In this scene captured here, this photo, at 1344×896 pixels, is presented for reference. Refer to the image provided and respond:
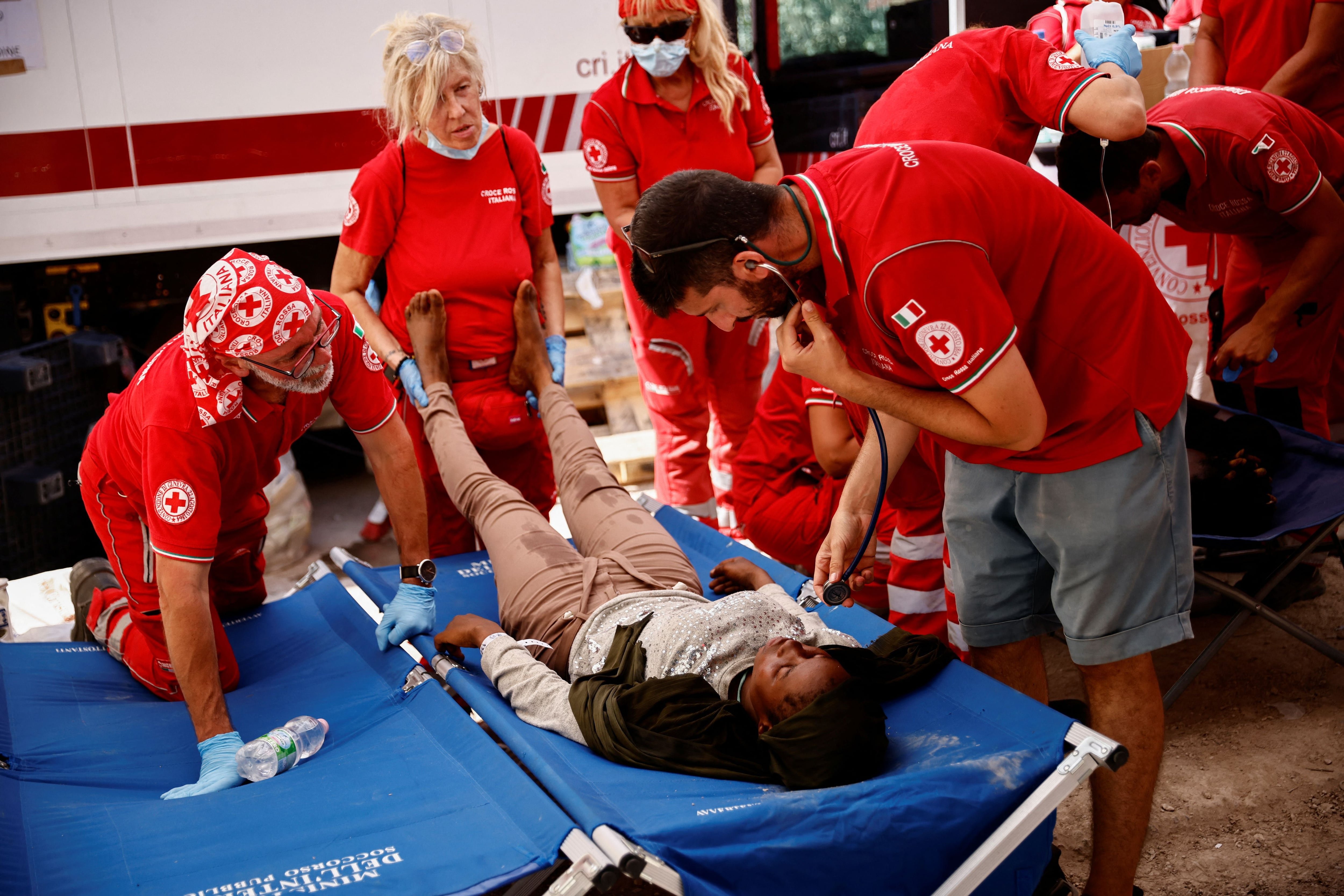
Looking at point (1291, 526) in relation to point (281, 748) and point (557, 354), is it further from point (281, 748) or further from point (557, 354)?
point (281, 748)

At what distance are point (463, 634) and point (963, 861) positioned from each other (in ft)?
4.16

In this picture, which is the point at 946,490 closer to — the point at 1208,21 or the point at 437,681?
the point at 437,681

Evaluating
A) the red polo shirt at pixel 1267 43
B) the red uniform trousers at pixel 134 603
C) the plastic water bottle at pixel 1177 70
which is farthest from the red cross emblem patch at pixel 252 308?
the plastic water bottle at pixel 1177 70

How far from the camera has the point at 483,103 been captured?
482 cm

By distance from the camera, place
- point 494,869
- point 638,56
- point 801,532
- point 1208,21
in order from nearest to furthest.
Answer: point 494,869
point 801,532
point 638,56
point 1208,21

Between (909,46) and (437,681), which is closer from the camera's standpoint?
(437,681)

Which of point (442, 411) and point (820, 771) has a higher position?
point (442, 411)

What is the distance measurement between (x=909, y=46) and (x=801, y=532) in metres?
3.30

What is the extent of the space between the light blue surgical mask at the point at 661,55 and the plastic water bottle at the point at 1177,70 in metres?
2.11

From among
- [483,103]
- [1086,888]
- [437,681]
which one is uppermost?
[483,103]

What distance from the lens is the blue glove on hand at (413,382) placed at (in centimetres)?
308

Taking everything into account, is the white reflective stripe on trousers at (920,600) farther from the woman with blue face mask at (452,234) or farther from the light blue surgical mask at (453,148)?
the light blue surgical mask at (453,148)

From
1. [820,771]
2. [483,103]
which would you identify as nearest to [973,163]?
[820,771]

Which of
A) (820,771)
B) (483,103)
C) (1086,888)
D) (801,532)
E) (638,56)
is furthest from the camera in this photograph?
(483,103)
